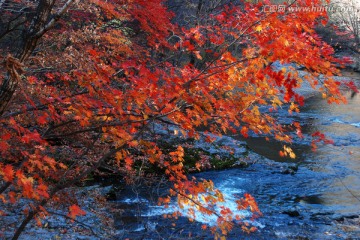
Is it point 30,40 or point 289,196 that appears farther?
point 289,196

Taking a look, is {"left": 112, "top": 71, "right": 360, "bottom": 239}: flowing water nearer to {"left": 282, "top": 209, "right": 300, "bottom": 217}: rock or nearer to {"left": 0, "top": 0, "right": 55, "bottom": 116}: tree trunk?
{"left": 282, "top": 209, "right": 300, "bottom": 217}: rock

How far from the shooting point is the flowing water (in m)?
8.35

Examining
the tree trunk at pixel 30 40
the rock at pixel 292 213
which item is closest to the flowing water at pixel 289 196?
the rock at pixel 292 213

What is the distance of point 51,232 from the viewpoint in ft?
24.4

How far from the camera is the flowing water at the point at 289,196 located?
8352 millimetres

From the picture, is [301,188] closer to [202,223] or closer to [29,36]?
[202,223]

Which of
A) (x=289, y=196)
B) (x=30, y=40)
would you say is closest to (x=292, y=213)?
(x=289, y=196)

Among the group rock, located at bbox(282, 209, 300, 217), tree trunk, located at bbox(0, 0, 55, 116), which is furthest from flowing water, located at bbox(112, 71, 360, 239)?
tree trunk, located at bbox(0, 0, 55, 116)

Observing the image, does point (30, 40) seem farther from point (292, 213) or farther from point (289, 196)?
point (289, 196)

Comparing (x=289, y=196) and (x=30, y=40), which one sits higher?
(x=30, y=40)

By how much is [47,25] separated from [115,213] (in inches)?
245

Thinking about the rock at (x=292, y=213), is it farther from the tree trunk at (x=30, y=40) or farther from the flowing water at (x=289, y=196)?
the tree trunk at (x=30, y=40)

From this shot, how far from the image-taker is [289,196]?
1069 cm

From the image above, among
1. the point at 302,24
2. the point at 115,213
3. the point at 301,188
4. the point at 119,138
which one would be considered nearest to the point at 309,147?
the point at 301,188
